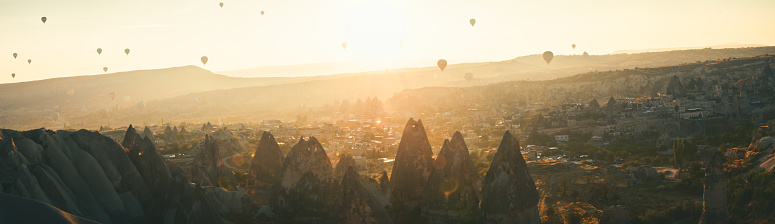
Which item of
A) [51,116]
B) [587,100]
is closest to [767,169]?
[587,100]

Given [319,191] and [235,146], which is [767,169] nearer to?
[319,191]

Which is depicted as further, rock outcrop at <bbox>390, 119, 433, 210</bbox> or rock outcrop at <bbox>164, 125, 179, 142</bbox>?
rock outcrop at <bbox>164, 125, 179, 142</bbox>

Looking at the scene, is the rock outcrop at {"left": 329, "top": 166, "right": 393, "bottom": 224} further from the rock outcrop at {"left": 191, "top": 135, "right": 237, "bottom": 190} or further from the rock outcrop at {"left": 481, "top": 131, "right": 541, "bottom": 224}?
the rock outcrop at {"left": 191, "top": 135, "right": 237, "bottom": 190}


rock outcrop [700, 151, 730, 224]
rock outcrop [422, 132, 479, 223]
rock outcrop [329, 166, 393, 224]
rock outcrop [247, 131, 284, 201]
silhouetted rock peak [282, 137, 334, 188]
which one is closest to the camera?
rock outcrop [329, 166, 393, 224]

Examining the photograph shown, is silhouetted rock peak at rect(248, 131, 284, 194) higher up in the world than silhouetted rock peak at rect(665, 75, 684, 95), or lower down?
higher up

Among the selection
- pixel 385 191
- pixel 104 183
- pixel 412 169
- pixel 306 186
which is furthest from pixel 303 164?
pixel 104 183


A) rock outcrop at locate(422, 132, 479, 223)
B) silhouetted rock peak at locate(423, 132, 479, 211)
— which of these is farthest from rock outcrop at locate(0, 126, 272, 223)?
silhouetted rock peak at locate(423, 132, 479, 211)
